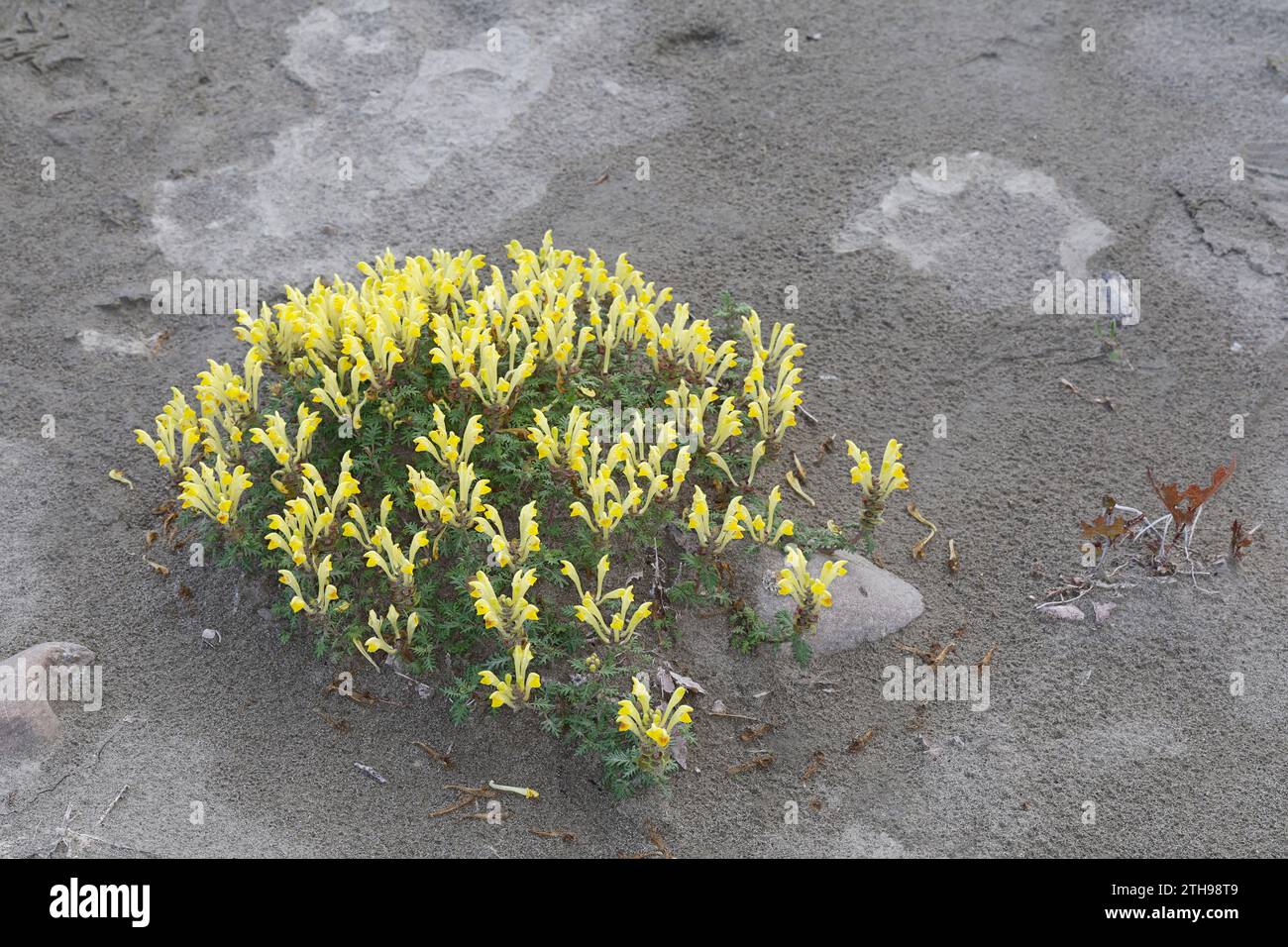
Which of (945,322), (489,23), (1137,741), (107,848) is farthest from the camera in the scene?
(489,23)

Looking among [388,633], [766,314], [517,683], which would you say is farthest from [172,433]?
[766,314]

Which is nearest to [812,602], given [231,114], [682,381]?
[682,381]

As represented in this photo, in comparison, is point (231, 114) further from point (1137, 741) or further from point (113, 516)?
point (1137, 741)

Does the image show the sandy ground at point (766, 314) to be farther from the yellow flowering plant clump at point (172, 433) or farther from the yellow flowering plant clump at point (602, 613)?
the yellow flowering plant clump at point (172, 433)

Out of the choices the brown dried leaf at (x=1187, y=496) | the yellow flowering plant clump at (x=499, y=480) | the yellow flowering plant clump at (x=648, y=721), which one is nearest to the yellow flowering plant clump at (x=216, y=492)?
the yellow flowering plant clump at (x=499, y=480)

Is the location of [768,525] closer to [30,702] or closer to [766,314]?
[766,314]

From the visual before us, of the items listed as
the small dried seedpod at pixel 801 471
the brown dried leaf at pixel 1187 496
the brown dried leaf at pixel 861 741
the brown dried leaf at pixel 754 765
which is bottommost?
the brown dried leaf at pixel 754 765

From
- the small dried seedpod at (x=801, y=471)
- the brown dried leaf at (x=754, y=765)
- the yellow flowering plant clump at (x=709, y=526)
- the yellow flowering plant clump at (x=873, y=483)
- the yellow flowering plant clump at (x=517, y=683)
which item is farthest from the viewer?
the small dried seedpod at (x=801, y=471)
